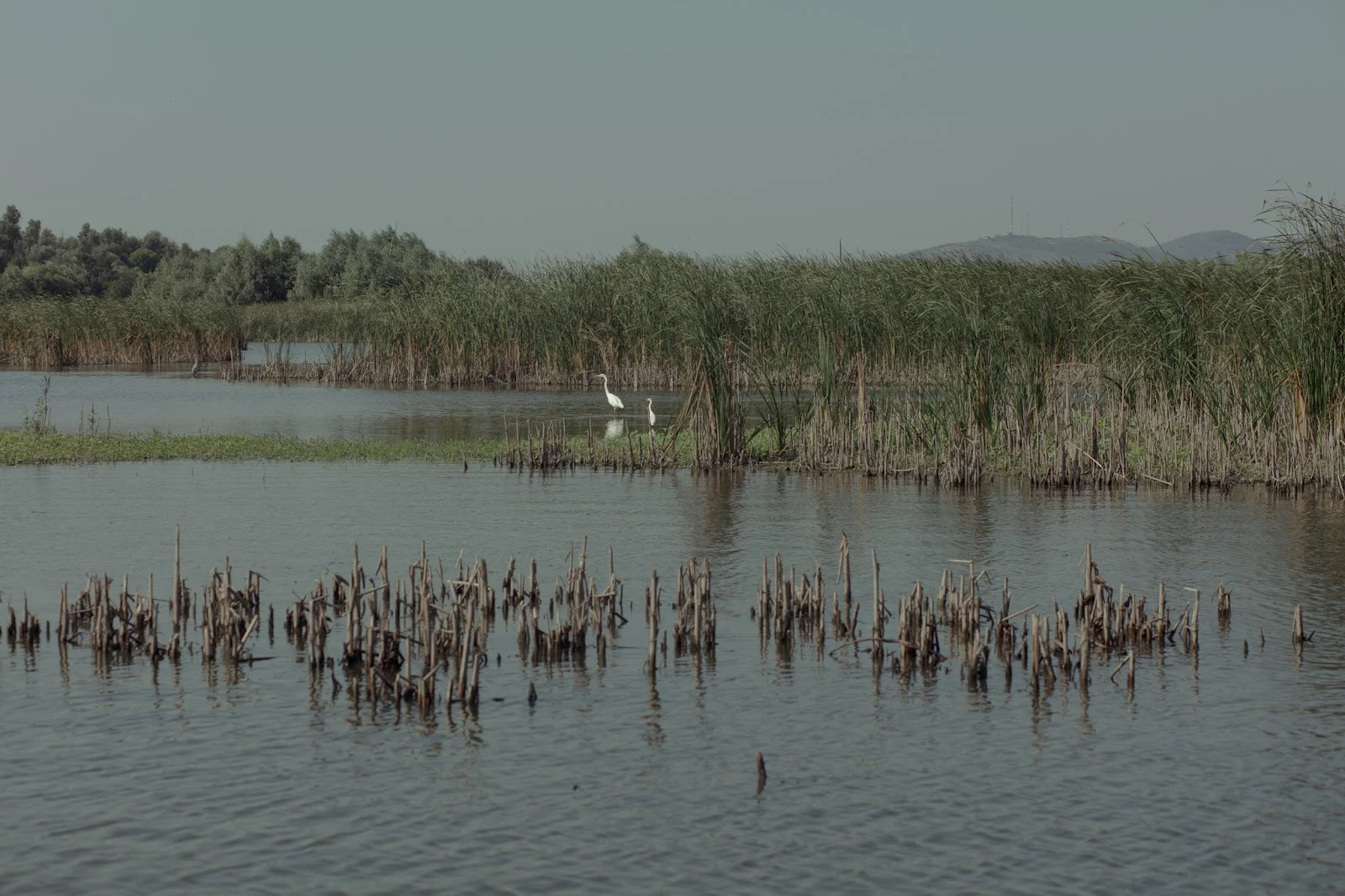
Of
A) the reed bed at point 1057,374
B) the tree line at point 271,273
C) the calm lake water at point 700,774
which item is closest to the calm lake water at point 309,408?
the reed bed at point 1057,374

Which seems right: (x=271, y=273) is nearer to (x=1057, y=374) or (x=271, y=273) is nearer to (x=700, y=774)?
(x=1057, y=374)

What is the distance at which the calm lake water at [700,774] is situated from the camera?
7066 millimetres

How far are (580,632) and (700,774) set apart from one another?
2846 millimetres

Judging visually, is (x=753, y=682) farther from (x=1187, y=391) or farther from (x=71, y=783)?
(x=1187, y=391)

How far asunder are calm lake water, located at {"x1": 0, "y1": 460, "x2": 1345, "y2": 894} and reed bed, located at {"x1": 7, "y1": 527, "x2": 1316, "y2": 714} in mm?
167

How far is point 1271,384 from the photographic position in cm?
2028

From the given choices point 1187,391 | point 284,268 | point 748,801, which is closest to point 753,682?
point 748,801

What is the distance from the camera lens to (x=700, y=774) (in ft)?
27.6

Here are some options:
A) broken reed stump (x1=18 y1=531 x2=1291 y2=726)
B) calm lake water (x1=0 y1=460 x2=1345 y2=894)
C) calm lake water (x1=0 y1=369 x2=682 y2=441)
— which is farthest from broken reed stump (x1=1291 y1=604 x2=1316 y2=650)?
calm lake water (x1=0 y1=369 x2=682 y2=441)

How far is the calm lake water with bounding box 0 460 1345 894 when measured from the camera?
7066 millimetres

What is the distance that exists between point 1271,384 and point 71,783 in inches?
664

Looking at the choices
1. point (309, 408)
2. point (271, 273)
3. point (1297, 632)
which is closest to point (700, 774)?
point (1297, 632)

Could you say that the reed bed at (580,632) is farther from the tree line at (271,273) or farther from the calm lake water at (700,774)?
the tree line at (271,273)

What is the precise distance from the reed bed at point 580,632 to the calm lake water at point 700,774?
17 cm
